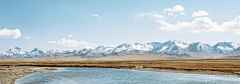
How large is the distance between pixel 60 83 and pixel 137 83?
15.5 meters

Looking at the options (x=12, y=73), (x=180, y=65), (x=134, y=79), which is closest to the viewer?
(x=134, y=79)

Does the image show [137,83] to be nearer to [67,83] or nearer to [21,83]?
[67,83]

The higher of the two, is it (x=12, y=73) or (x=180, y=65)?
(x=12, y=73)

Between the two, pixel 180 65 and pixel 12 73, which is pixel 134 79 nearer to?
pixel 12 73

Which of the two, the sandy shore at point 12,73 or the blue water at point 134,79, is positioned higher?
the sandy shore at point 12,73

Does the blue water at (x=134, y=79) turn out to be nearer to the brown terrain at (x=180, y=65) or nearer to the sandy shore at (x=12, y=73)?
the sandy shore at (x=12, y=73)

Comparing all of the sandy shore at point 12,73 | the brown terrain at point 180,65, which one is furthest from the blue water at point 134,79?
the brown terrain at point 180,65

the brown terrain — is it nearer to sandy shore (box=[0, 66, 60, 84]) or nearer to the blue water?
the blue water

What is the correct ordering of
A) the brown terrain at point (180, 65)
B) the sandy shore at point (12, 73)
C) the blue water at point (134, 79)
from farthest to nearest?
the brown terrain at point (180, 65) → the sandy shore at point (12, 73) → the blue water at point (134, 79)

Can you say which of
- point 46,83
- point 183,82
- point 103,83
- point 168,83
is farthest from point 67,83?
point 183,82

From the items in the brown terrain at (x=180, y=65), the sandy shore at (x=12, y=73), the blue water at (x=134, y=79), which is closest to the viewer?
the blue water at (x=134, y=79)

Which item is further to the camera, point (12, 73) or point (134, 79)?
point (12, 73)

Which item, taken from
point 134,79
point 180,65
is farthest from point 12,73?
point 180,65

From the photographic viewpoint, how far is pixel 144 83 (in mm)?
39500
